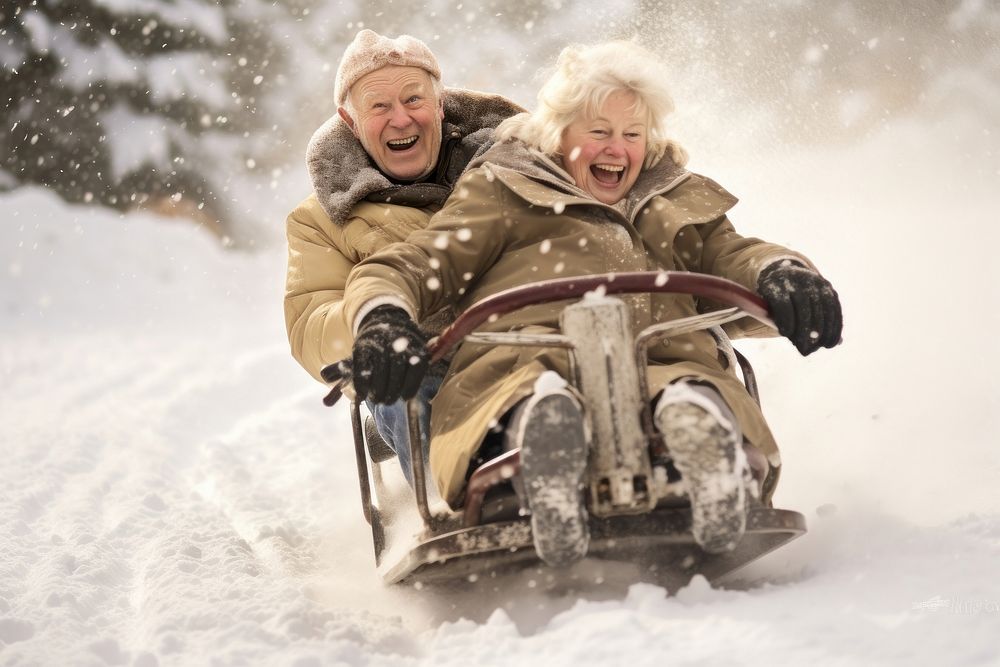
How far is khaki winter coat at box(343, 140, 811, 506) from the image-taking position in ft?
9.03

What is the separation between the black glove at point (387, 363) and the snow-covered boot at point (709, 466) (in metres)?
0.60

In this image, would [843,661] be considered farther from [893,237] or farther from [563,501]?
[893,237]

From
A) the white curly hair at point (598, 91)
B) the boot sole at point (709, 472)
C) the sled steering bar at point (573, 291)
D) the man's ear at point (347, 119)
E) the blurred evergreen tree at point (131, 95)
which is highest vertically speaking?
the blurred evergreen tree at point (131, 95)

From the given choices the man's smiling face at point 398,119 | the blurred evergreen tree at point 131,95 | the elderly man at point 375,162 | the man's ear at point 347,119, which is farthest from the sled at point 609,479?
the blurred evergreen tree at point 131,95

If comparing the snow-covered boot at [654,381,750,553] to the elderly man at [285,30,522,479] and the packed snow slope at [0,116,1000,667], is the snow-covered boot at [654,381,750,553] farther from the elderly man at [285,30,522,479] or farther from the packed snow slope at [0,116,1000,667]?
the elderly man at [285,30,522,479]

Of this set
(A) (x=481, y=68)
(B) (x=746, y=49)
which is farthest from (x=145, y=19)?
(B) (x=746, y=49)

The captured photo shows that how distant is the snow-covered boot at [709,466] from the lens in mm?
2252

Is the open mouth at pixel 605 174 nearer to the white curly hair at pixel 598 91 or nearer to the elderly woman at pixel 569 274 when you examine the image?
the elderly woman at pixel 569 274

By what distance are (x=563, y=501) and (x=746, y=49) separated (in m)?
8.90

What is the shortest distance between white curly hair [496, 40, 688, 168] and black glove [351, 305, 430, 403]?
87 cm

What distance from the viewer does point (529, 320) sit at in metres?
2.86

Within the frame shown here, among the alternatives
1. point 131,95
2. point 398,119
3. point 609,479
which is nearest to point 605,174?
point 398,119

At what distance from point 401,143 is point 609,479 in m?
1.70

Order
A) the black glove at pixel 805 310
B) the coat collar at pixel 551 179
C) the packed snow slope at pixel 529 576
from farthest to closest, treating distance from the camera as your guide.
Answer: the coat collar at pixel 551 179 < the black glove at pixel 805 310 < the packed snow slope at pixel 529 576
